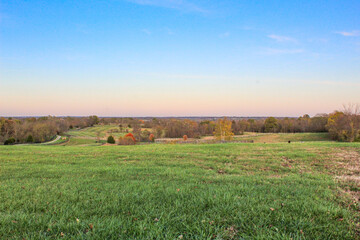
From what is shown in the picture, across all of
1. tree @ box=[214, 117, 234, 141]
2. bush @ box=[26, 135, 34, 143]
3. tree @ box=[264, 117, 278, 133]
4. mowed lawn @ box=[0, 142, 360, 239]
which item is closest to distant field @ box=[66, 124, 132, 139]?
bush @ box=[26, 135, 34, 143]

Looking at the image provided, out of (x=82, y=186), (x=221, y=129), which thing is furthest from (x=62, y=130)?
(x=82, y=186)

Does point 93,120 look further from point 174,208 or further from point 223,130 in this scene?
point 174,208

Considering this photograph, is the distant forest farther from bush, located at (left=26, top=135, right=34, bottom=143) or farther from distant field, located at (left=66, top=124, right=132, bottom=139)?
distant field, located at (left=66, top=124, right=132, bottom=139)

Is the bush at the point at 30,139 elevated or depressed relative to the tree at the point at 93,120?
depressed

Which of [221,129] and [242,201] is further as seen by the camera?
[221,129]

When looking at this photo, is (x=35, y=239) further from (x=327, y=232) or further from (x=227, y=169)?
(x=227, y=169)

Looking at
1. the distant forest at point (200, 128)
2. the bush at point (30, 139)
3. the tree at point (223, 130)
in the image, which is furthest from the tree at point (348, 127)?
the bush at point (30, 139)

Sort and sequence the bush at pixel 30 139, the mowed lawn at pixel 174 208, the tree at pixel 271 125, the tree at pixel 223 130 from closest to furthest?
1. the mowed lawn at pixel 174 208
2. the tree at pixel 223 130
3. the bush at pixel 30 139
4. the tree at pixel 271 125

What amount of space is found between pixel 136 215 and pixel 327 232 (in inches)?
97.1

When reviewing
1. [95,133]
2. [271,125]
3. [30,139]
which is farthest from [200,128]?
[30,139]

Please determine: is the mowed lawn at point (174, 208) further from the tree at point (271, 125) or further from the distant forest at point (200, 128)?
the tree at point (271, 125)

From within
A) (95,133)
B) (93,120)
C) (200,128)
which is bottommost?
(95,133)

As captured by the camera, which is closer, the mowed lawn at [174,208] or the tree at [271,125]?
the mowed lawn at [174,208]

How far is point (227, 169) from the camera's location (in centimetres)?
627
